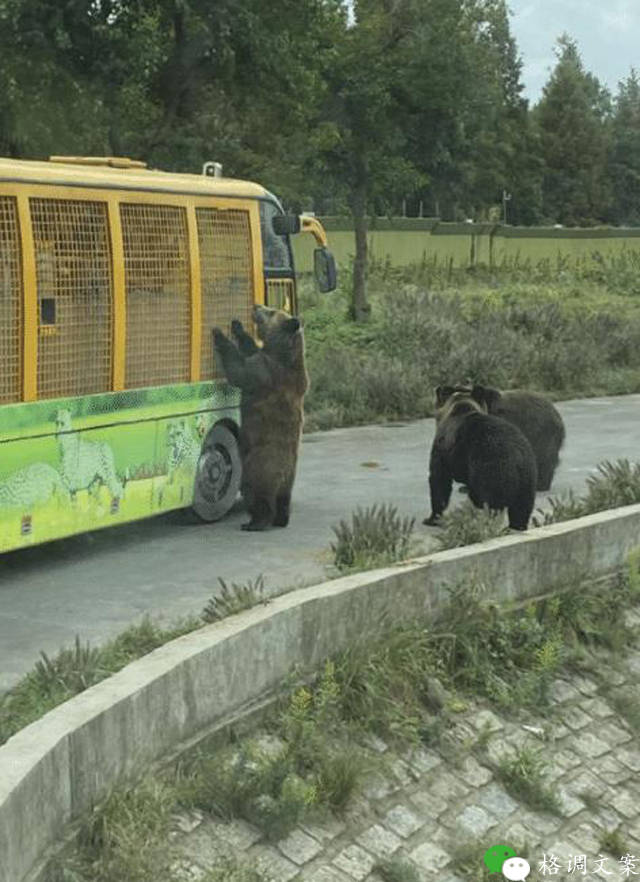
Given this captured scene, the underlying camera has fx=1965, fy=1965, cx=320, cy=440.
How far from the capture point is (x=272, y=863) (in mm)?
8055

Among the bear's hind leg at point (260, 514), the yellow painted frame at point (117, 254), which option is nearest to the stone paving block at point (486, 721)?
the yellow painted frame at point (117, 254)

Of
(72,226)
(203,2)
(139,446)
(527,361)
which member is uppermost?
(203,2)

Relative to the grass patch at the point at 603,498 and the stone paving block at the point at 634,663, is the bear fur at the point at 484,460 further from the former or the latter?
the stone paving block at the point at 634,663

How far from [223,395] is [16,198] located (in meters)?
2.98

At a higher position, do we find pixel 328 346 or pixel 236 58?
pixel 236 58

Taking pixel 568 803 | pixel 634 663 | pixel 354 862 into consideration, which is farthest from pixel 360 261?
pixel 354 862

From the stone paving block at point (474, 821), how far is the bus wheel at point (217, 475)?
5.09 metres

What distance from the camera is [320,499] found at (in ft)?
53.8

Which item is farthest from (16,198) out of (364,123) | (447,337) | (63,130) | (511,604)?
(364,123)

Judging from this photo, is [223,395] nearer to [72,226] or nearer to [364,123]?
[72,226]

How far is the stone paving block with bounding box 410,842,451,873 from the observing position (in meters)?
8.97

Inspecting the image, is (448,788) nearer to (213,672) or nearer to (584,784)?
(584,784)

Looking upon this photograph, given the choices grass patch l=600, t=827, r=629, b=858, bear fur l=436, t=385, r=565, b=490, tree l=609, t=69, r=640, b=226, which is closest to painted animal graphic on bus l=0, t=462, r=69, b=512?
grass patch l=600, t=827, r=629, b=858

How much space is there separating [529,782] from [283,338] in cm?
482
